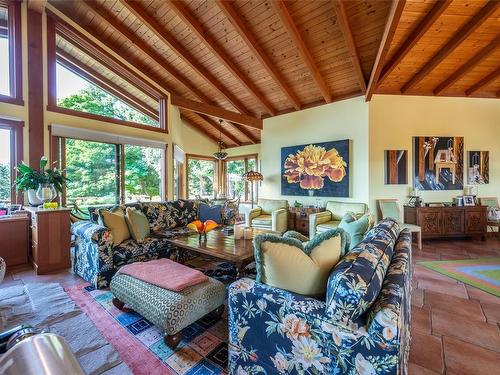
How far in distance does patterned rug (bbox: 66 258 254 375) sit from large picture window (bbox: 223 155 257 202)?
6.05 meters

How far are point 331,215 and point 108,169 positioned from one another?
4.66 m

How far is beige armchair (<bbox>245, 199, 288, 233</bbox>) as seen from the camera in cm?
510

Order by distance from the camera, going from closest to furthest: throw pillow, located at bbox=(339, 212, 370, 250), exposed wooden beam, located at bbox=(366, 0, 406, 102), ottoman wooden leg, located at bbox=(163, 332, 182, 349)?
ottoman wooden leg, located at bbox=(163, 332, 182, 349) < throw pillow, located at bbox=(339, 212, 370, 250) < exposed wooden beam, located at bbox=(366, 0, 406, 102)

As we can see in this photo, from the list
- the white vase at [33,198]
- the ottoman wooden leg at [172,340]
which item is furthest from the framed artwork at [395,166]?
the white vase at [33,198]

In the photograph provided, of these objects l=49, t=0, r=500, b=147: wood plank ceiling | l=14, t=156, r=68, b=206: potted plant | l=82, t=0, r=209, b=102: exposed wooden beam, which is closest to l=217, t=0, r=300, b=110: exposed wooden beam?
l=49, t=0, r=500, b=147: wood plank ceiling

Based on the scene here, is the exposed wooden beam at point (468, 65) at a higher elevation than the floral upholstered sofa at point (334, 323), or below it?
higher

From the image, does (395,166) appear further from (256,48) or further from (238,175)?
(238,175)

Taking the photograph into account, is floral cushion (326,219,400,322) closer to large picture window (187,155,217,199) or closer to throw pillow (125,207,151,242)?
throw pillow (125,207,151,242)

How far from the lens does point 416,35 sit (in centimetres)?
368

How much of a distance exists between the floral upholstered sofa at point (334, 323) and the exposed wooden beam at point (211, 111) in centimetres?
507

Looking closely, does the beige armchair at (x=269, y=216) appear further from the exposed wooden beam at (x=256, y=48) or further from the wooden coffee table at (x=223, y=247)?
the exposed wooden beam at (x=256, y=48)

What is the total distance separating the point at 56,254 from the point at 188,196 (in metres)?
4.71

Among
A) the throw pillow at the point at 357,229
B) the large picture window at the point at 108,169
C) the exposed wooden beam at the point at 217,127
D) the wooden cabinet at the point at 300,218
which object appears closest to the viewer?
the throw pillow at the point at 357,229

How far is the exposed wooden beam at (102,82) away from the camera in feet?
14.2
